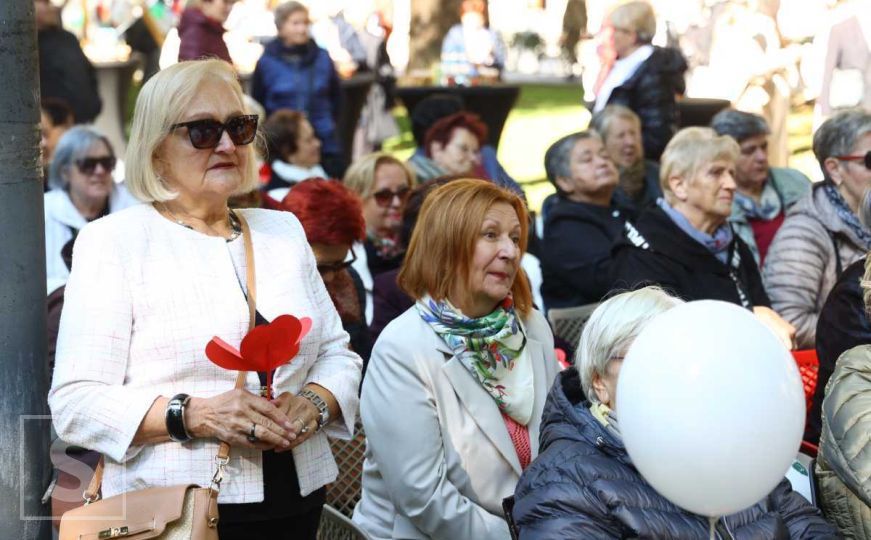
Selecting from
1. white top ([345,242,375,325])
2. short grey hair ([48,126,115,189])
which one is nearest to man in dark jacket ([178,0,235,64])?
short grey hair ([48,126,115,189])

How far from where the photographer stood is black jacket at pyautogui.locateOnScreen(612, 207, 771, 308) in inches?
211

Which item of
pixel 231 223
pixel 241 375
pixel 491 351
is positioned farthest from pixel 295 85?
pixel 241 375

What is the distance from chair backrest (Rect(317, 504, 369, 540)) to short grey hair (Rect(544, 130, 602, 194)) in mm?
3561

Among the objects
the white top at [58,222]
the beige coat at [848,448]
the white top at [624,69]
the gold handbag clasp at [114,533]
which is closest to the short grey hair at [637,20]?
the white top at [624,69]

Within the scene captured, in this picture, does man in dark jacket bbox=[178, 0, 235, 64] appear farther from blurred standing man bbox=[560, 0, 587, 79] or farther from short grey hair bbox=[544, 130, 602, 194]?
blurred standing man bbox=[560, 0, 587, 79]

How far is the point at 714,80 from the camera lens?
12.9m

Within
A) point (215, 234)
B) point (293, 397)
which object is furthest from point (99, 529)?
point (215, 234)

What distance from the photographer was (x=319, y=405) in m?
3.15

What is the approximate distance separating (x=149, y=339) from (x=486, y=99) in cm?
1207

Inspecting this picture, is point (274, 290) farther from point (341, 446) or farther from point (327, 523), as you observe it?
point (341, 446)

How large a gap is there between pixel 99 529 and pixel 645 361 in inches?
48.1

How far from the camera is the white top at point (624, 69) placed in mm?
9227

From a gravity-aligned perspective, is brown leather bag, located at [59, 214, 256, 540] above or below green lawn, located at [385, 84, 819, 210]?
above

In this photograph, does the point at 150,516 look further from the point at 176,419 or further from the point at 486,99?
the point at 486,99
